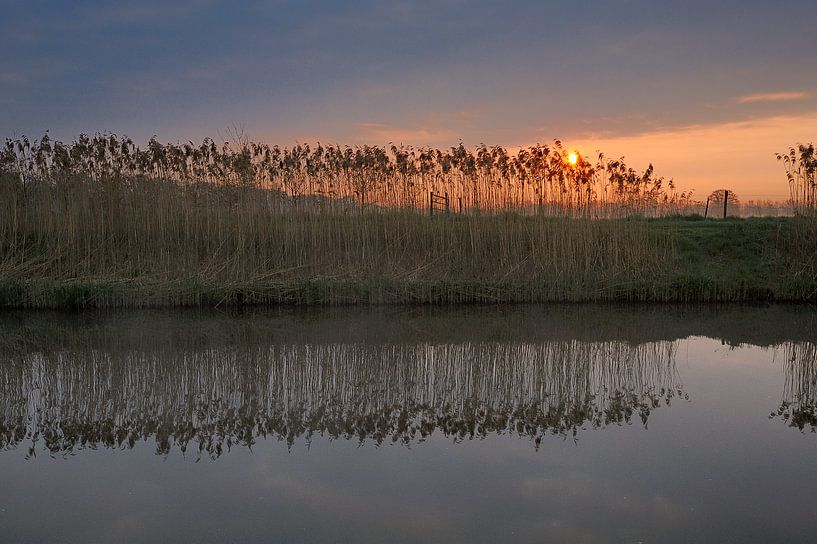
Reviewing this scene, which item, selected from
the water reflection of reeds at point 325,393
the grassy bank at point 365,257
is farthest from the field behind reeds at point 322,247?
the water reflection of reeds at point 325,393

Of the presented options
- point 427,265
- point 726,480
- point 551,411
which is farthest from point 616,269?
point 726,480

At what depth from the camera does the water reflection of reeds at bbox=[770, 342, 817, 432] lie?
5875 mm

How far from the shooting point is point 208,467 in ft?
15.5

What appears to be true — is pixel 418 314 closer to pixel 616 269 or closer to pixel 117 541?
pixel 616 269

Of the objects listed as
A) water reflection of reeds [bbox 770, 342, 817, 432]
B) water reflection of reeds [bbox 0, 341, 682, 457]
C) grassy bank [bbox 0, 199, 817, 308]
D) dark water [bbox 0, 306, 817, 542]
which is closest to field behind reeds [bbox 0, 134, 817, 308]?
grassy bank [bbox 0, 199, 817, 308]

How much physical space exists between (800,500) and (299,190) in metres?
10.4

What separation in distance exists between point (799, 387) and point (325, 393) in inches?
180

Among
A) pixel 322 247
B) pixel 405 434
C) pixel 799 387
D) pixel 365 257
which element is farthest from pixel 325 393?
pixel 322 247

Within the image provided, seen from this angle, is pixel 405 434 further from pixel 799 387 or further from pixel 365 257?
pixel 365 257

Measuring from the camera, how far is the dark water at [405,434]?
388 centimetres

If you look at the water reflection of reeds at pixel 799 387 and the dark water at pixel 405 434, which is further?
the water reflection of reeds at pixel 799 387

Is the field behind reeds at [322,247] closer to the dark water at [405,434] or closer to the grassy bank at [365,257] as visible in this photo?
the grassy bank at [365,257]

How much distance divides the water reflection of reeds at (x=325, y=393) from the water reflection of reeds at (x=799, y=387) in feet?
3.20

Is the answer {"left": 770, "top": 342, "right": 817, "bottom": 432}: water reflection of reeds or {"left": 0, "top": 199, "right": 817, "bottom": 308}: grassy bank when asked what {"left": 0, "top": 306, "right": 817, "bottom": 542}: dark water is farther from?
{"left": 0, "top": 199, "right": 817, "bottom": 308}: grassy bank
